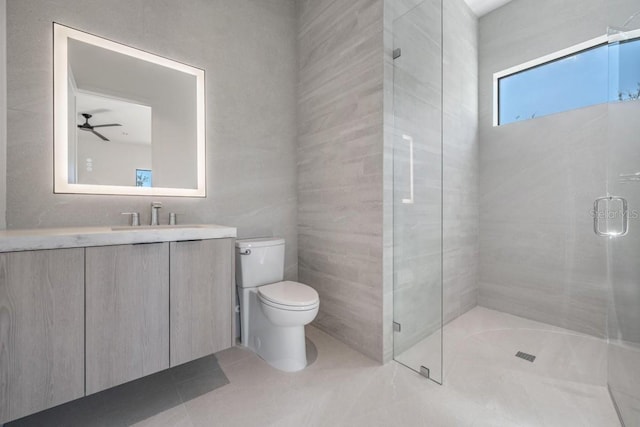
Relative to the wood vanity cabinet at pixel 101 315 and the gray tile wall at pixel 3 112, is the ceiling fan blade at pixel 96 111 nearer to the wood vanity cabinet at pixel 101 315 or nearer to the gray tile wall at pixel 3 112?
the gray tile wall at pixel 3 112

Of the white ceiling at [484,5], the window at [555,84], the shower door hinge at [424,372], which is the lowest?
the shower door hinge at [424,372]

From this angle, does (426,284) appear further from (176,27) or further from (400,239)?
(176,27)

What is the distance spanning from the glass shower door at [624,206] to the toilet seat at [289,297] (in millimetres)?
1664

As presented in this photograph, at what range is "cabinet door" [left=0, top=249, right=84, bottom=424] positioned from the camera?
3.33ft

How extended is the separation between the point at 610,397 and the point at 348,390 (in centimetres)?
144

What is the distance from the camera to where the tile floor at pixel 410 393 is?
1303 mm

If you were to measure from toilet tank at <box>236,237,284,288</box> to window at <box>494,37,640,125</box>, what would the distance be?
8.41ft

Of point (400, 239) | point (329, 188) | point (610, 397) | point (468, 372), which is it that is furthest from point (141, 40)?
point (610, 397)

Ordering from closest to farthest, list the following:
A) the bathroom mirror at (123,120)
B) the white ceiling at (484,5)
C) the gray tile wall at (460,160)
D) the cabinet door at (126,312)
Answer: the cabinet door at (126,312)
the bathroom mirror at (123,120)
the gray tile wall at (460,160)
the white ceiling at (484,5)

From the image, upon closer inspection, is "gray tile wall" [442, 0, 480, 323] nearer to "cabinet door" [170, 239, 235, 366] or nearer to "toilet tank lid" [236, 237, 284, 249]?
"toilet tank lid" [236, 237, 284, 249]

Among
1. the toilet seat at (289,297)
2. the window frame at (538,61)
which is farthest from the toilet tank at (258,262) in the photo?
the window frame at (538,61)

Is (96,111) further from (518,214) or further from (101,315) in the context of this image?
(518,214)

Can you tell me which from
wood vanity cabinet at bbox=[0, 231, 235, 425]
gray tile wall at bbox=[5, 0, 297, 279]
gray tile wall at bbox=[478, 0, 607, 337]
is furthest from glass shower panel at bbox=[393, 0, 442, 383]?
gray tile wall at bbox=[478, 0, 607, 337]

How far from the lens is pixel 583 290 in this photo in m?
2.22
